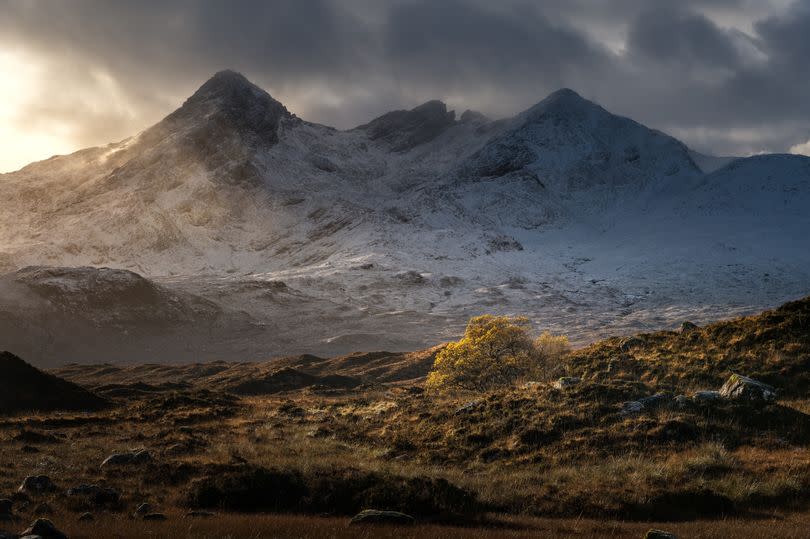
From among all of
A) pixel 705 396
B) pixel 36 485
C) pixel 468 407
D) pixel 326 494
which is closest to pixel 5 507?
pixel 36 485

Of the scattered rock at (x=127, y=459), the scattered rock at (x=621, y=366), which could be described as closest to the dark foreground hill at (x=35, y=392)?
the scattered rock at (x=127, y=459)

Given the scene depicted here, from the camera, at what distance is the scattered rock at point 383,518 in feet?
41.4

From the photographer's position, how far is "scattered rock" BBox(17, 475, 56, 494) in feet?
55.4

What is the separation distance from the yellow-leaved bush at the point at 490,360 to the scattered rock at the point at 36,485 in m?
25.1

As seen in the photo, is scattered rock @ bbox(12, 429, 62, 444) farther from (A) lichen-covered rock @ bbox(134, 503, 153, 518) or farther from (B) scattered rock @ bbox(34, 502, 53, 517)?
(A) lichen-covered rock @ bbox(134, 503, 153, 518)

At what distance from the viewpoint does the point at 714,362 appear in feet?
91.8

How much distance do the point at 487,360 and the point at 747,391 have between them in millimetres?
18953

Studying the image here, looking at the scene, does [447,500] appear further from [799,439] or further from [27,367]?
[27,367]

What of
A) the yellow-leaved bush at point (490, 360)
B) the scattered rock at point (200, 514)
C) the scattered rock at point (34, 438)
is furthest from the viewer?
the yellow-leaved bush at point (490, 360)

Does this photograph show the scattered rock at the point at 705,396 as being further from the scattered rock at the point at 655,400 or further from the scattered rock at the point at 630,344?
the scattered rock at the point at 630,344

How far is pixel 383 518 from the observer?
12781 mm

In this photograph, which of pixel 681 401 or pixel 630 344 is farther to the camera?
pixel 630 344

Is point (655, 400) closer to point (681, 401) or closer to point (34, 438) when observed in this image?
point (681, 401)

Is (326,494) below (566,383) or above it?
below
